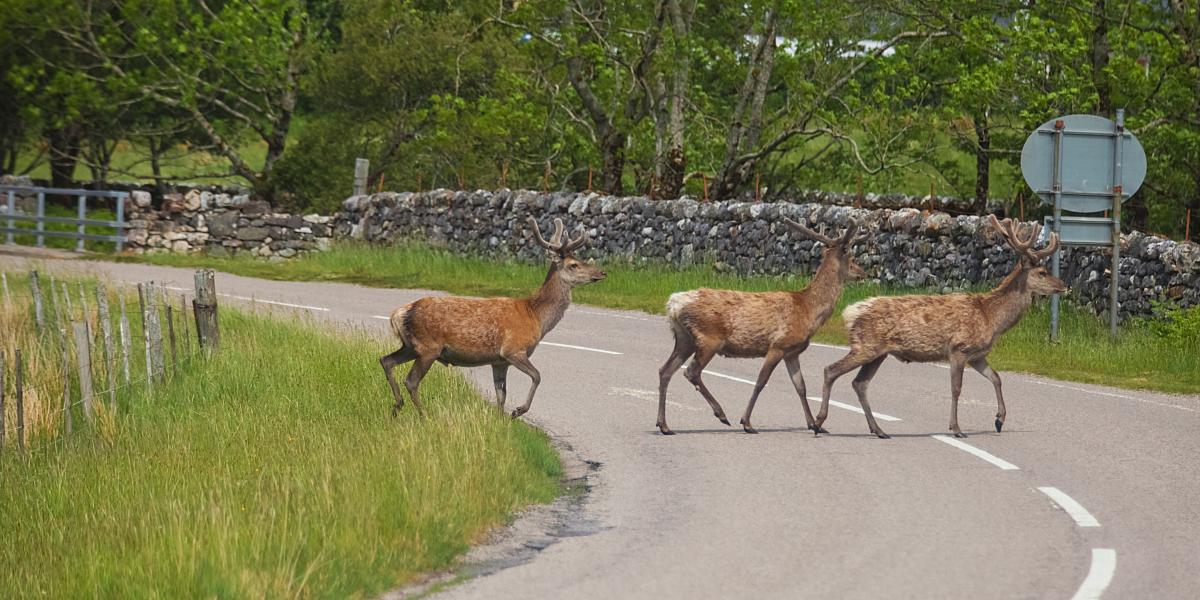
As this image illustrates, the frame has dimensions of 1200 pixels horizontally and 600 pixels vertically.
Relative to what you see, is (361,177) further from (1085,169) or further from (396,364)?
(396,364)

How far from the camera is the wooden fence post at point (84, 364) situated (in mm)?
14539

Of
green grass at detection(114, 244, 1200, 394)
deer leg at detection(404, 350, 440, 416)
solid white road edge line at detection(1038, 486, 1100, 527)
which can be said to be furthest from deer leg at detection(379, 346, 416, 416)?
green grass at detection(114, 244, 1200, 394)

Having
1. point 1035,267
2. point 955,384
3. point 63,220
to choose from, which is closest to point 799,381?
point 955,384

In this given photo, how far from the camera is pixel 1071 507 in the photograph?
11.4 metres

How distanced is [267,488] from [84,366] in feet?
14.5

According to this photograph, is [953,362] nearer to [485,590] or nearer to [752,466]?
[752,466]

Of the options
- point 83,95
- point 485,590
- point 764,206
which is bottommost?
point 485,590

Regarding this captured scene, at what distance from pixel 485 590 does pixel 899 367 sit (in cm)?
1267

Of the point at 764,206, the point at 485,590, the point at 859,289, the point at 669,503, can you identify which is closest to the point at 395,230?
the point at 764,206

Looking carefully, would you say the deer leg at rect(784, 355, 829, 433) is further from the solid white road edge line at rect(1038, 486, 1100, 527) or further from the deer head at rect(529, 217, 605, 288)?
the solid white road edge line at rect(1038, 486, 1100, 527)

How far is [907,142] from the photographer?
35656 mm

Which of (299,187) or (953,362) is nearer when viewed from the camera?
(953,362)

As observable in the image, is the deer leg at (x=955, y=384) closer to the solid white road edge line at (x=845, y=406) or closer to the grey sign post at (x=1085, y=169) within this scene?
the solid white road edge line at (x=845, y=406)

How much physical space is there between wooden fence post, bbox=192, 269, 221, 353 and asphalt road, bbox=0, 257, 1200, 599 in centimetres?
296
